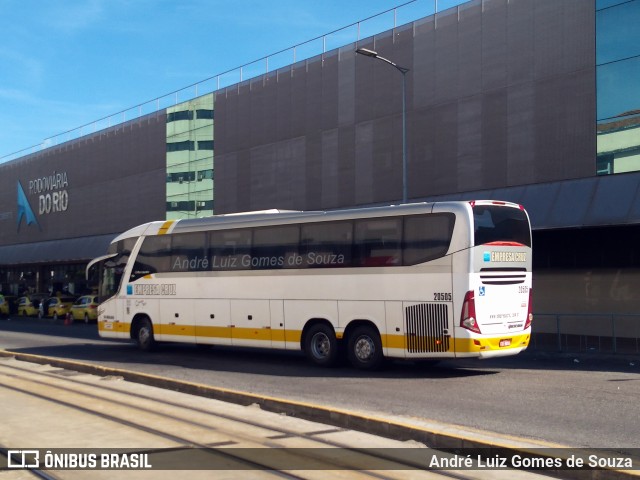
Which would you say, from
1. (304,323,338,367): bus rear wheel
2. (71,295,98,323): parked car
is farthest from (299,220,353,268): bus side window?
(71,295,98,323): parked car

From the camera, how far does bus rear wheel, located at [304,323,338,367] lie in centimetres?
1641

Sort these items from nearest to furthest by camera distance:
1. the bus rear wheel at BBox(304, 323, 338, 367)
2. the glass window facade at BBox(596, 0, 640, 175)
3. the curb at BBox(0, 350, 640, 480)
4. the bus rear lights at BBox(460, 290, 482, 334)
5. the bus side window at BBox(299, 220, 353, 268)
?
1. the curb at BBox(0, 350, 640, 480)
2. the bus rear lights at BBox(460, 290, 482, 334)
3. the bus side window at BBox(299, 220, 353, 268)
4. the bus rear wheel at BBox(304, 323, 338, 367)
5. the glass window facade at BBox(596, 0, 640, 175)

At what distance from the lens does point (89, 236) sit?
50.8 m

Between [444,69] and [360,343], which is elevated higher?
[444,69]

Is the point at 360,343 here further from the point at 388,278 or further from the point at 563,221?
the point at 563,221

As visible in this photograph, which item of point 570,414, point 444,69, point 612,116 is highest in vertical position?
point 444,69

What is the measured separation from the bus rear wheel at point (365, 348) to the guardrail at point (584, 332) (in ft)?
27.5

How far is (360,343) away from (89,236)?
38797 mm

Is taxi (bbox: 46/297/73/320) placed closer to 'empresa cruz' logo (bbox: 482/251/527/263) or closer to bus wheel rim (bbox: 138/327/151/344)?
bus wheel rim (bbox: 138/327/151/344)

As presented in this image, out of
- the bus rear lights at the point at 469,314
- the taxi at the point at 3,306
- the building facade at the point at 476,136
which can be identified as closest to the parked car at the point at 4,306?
the taxi at the point at 3,306

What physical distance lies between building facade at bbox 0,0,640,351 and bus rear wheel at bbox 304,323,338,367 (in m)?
8.60

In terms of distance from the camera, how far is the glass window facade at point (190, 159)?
41.3 metres

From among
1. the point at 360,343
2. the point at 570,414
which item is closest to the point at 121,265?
the point at 360,343

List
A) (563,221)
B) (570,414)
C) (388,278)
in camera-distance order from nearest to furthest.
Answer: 1. (570,414)
2. (388,278)
3. (563,221)
